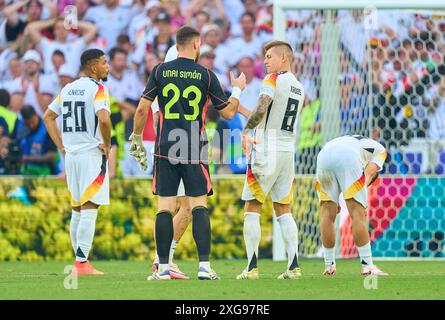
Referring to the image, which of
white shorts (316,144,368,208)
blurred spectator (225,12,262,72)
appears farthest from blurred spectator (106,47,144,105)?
white shorts (316,144,368,208)

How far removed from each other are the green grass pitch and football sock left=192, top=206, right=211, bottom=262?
27 centimetres

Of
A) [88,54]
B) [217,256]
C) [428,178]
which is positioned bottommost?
[217,256]

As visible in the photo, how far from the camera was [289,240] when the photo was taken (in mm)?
9938

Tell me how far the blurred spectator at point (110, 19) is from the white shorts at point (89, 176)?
6.95 metres

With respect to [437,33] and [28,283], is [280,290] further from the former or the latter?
[437,33]

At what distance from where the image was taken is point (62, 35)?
17.4 meters

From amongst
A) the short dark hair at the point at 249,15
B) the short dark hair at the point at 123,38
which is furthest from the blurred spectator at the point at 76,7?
the short dark hair at the point at 249,15

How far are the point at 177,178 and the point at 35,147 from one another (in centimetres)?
679

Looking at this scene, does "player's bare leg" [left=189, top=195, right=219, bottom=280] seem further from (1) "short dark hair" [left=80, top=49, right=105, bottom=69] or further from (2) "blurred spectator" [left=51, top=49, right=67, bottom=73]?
(2) "blurred spectator" [left=51, top=49, right=67, bottom=73]

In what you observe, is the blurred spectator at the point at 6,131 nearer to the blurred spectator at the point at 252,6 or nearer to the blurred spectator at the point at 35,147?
the blurred spectator at the point at 35,147

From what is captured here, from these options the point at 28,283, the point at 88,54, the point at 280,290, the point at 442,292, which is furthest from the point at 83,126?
the point at 442,292

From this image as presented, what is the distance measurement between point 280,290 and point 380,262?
215 inches

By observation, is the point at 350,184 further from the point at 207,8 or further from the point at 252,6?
the point at 207,8

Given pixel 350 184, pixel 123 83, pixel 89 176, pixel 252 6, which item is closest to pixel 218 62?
pixel 252 6
